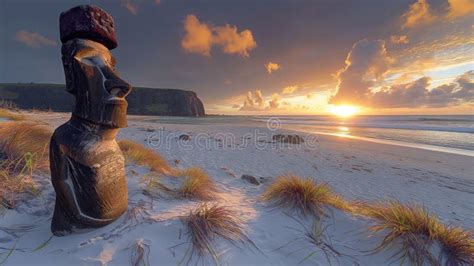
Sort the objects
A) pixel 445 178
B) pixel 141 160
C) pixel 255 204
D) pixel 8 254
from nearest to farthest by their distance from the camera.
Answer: pixel 8 254 < pixel 255 204 < pixel 141 160 < pixel 445 178

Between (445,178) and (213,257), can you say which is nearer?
(213,257)

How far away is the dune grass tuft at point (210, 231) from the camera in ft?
6.32

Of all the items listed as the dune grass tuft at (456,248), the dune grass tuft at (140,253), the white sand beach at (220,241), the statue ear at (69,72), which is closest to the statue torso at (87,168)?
the white sand beach at (220,241)

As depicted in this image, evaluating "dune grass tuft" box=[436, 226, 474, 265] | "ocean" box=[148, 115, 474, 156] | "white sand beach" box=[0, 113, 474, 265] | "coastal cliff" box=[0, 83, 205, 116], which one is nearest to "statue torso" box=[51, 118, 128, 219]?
"white sand beach" box=[0, 113, 474, 265]

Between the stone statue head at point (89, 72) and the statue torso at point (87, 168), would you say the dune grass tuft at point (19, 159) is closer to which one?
the statue torso at point (87, 168)

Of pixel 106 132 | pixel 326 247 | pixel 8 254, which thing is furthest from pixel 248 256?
pixel 8 254

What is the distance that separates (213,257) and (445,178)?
862 cm

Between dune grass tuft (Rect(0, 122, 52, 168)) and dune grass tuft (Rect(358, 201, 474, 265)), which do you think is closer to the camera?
dune grass tuft (Rect(358, 201, 474, 265))

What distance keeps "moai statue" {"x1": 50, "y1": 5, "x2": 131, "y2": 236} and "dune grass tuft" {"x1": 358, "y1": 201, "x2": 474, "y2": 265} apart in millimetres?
3202

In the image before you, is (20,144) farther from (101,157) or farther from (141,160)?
(101,157)

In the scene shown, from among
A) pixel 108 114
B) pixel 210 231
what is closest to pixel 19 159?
pixel 108 114

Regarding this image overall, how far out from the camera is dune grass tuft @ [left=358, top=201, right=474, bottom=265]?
201 centimetres

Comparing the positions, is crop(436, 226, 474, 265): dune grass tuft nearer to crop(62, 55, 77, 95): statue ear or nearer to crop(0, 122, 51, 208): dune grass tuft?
crop(62, 55, 77, 95): statue ear

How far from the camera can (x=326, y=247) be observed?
2236 millimetres
